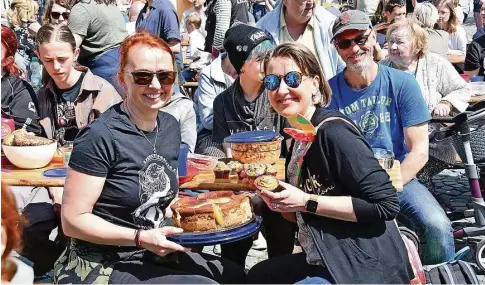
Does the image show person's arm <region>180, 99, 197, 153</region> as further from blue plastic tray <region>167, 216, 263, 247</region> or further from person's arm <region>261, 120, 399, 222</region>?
person's arm <region>261, 120, 399, 222</region>

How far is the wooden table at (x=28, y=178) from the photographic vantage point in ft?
11.2

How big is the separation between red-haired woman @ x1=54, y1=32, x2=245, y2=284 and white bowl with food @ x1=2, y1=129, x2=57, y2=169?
1043 millimetres

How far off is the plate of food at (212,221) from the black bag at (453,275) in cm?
91

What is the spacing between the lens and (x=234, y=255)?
3.65 meters

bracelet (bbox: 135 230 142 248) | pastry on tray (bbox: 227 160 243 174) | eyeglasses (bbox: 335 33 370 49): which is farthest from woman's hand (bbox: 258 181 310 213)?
eyeglasses (bbox: 335 33 370 49)

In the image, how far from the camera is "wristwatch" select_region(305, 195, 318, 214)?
2.50 meters

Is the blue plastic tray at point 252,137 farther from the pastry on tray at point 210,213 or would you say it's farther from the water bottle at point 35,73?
the water bottle at point 35,73

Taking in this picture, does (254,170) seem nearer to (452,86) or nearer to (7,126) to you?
(7,126)

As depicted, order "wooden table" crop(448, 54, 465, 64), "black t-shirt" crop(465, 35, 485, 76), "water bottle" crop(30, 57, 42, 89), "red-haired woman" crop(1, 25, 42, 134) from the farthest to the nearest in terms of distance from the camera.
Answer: "water bottle" crop(30, 57, 42, 89) → "wooden table" crop(448, 54, 465, 64) → "black t-shirt" crop(465, 35, 485, 76) → "red-haired woman" crop(1, 25, 42, 134)

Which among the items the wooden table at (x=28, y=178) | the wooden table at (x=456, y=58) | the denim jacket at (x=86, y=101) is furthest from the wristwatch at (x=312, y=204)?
the wooden table at (x=456, y=58)

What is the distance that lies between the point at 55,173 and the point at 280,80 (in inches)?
57.1

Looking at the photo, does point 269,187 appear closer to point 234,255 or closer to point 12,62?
point 234,255

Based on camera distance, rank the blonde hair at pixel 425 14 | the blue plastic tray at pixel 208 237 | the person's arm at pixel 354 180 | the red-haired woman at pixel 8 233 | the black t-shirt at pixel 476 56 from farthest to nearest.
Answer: the blonde hair at pixel 425 14 → the black t-shirt at pixel 476 56 → the blue plastic tray at pixel 208 237 → the person's arm at pixel 354 180 → the red-haired woman at pixel 8 233

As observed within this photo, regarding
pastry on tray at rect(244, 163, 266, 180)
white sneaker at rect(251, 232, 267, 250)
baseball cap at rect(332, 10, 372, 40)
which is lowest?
white sneaker at rect(251, 232, 267, 250)
